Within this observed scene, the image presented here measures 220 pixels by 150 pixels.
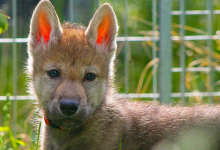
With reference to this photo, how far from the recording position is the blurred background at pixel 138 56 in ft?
16.6

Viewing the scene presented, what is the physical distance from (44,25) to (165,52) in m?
1.87

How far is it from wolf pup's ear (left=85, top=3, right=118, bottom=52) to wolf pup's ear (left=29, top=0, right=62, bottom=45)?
313mm

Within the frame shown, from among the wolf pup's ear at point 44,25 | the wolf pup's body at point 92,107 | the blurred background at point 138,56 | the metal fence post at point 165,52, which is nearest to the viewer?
the wolf pup's body at point 92,107

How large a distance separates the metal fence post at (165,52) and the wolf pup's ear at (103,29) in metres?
1.31

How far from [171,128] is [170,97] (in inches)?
57.4

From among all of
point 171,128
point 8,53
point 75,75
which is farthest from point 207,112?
point 8,53

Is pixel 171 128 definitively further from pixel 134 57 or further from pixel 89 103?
pixel 134 57

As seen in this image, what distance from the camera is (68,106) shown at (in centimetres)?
329

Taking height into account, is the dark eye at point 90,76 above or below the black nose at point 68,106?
above

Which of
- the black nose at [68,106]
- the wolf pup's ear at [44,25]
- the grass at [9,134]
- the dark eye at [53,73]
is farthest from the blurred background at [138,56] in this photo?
the black nose at [68,106]

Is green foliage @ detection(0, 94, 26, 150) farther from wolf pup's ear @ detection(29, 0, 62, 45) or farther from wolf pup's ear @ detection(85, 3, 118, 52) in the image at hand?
wolf pup's ear @ detection(85, 3, 118, 52)

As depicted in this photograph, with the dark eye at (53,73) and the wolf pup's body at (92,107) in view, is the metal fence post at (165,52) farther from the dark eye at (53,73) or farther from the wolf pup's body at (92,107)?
the dark eye at (53,73)

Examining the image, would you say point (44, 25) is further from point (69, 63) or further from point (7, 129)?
point (7, 129)

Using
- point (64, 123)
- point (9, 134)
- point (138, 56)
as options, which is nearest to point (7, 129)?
point (9, 134)
